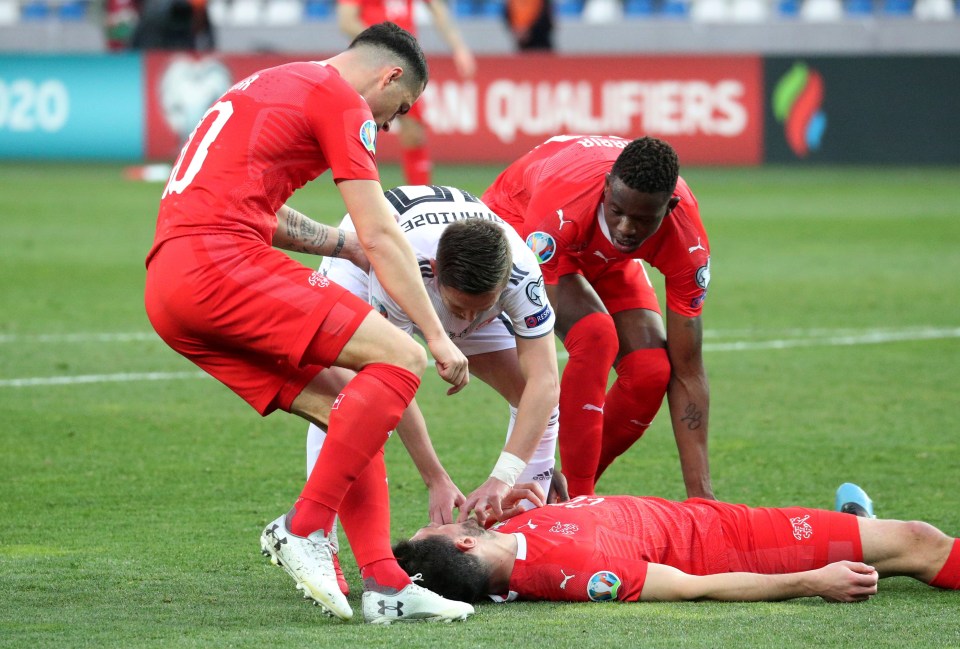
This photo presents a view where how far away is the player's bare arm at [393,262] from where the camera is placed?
4.32 m

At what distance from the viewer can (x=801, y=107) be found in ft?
67.8

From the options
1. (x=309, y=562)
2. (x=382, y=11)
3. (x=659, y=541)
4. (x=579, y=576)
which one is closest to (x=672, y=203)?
(x=659, y=541)

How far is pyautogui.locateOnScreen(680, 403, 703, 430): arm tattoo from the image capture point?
19.0 ft

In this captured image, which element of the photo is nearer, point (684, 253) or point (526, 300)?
point (526, 300)

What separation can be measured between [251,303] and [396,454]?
2.54 metres

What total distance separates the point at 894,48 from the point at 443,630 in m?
23.8

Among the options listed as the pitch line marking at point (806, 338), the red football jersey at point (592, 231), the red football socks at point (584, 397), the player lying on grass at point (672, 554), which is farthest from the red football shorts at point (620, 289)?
the pitch line marking at point (806, 338)

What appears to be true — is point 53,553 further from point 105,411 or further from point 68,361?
point 68,361

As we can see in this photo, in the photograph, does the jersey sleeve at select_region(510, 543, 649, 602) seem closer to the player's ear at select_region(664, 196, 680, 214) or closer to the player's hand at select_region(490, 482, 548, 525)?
the player's hand at select_region(490, 482, 548, 525)

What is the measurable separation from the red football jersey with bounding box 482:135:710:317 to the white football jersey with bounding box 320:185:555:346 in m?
0.39

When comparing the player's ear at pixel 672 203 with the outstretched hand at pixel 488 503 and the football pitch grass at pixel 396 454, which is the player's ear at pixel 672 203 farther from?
the outstretched hand at pixel 488 503

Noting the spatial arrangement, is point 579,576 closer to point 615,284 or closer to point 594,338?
point 594,338

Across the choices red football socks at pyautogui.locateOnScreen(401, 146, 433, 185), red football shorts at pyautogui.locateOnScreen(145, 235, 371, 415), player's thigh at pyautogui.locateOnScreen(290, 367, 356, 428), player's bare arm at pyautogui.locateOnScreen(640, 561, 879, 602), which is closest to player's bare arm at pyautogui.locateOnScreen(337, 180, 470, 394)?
red football shorts at pyautogui.locateOnScreen(145, 235, 371, 415)

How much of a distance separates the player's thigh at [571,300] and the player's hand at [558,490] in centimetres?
71
